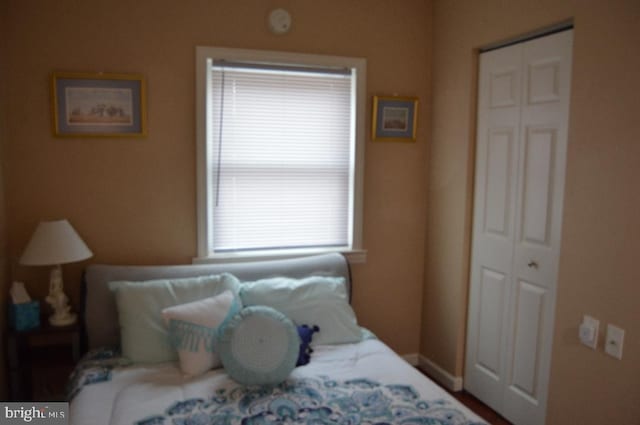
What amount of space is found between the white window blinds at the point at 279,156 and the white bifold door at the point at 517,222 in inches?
32.9

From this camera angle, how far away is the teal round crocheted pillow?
6.82ft

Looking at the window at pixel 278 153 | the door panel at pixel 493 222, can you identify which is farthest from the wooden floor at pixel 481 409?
the window at pixel 278 153

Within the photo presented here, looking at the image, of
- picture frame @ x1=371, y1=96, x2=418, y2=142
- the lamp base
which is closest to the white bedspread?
the lamp base

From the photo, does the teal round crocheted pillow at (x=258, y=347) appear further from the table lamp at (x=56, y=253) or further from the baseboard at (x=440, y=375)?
the baseboard at (x=440, y=375)

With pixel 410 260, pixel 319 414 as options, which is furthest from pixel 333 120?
pixel 319 414

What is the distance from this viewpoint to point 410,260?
3.40 metres

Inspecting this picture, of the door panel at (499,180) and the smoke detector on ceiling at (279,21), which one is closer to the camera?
the door panel at (499,180)

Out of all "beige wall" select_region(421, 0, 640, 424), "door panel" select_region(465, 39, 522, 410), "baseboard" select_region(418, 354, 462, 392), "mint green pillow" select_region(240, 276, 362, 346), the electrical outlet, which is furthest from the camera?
"baseboard" select_region(418, 354, 462, 392)

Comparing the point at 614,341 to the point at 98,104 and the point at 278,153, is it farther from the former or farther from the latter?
the point at 98,104

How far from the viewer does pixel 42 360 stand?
8.39 feet

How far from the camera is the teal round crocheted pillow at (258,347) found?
2080 mm

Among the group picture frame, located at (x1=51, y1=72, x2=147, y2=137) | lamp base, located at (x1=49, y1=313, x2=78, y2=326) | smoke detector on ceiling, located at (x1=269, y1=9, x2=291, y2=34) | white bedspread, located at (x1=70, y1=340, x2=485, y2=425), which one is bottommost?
white bedspread, located at (x1=70, y1=340, x2=485, y2=425)

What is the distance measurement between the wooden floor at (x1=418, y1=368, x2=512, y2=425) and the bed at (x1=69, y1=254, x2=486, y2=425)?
33.4 inches

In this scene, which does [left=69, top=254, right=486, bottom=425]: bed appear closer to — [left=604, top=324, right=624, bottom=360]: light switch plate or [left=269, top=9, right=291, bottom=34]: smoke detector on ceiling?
A: [left=604, top=324, right=624, bottom=360]: light switch plate
